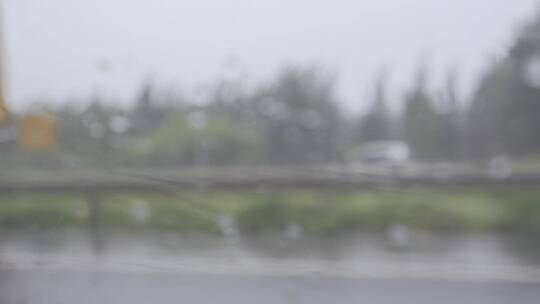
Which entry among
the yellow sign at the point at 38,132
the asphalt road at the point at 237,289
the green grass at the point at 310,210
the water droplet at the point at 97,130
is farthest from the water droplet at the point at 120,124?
the asphalt road at the point at 237,289

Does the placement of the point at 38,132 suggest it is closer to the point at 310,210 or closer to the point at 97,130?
the point at 97,130

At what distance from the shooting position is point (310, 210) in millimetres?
9484

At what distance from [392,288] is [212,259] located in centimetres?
230

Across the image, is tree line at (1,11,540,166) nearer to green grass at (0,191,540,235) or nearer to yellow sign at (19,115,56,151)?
yellow sign at (19,115,56,151)

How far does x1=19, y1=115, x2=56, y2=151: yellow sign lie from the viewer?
29.2ft

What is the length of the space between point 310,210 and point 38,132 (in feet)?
13.2

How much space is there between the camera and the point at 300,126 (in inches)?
384

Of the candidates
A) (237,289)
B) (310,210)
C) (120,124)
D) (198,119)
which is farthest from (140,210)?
(237,289)

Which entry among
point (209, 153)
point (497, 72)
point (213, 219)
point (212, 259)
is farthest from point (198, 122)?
point (497, 72)

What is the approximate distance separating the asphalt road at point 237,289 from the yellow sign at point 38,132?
8.36 feet

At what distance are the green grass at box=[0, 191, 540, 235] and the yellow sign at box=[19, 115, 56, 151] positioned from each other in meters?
0.73

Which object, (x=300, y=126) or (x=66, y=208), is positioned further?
(x=300, y=126)

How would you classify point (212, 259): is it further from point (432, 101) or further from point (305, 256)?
point (432, 101)

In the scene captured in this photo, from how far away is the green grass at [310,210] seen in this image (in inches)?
342
